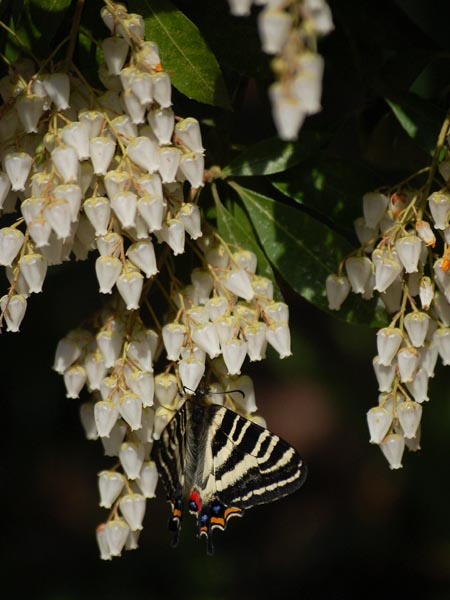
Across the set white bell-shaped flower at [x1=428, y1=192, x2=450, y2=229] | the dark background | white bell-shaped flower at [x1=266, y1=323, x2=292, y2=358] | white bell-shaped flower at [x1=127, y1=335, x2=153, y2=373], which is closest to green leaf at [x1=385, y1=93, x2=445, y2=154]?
white bell-shaped flower at [x1=428, y1=192, x2=450, y2=229]

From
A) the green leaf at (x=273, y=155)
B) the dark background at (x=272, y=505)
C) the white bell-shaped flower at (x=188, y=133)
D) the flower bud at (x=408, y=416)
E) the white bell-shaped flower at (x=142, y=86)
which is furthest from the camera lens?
the dark background at (x=272, y=505)

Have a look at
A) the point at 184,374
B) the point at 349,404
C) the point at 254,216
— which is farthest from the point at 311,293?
the point at 349,404

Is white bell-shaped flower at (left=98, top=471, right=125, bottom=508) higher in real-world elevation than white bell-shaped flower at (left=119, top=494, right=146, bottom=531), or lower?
higher

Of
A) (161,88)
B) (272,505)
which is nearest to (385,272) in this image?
(161,88)

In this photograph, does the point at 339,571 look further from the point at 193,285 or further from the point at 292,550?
the point at 193,285

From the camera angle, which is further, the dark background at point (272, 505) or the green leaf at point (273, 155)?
the dark background at point (272, 505)

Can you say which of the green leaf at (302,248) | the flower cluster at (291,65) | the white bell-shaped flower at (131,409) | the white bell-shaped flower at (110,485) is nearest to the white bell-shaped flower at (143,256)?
the white bell-shaped flower at (131,409)

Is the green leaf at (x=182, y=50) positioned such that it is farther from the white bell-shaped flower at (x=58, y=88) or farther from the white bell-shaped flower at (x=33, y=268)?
the white bell-shaped flower at (x=33, y=268)

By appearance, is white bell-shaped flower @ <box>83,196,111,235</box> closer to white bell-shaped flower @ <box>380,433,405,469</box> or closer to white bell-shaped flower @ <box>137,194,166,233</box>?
white bell-shaped flower @ <box>137,194,166,233</box>
